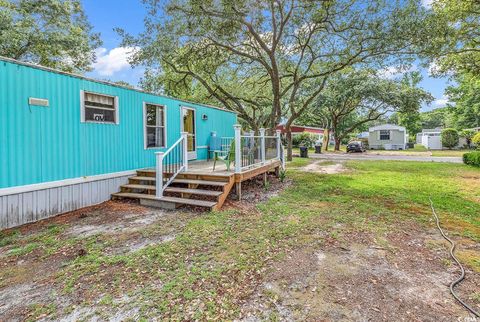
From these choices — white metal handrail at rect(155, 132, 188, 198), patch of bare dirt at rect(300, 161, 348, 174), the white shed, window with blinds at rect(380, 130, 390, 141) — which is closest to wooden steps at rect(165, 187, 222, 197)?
white metal handrail at rect(155, 132, 188, 198)

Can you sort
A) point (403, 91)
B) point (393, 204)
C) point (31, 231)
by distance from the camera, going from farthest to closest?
1. point (403, 91)
2. point (393, 204)
3. point (31, 231)

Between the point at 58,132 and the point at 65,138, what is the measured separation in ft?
0.57

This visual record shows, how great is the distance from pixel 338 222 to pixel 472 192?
17.4 feet

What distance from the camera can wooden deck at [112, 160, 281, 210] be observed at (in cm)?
571

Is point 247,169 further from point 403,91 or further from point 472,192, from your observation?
point 403,91

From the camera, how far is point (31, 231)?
4.44 m

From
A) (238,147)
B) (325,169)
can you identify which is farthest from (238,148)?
(325,169)

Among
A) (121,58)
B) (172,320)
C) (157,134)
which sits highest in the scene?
(121,58)

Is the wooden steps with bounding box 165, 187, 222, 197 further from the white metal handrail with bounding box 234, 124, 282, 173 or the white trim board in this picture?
the white trim board

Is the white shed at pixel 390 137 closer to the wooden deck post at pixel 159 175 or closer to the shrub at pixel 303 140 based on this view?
the shrub at pixel 303 140

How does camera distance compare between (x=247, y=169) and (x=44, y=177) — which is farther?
(x=247, y=169)

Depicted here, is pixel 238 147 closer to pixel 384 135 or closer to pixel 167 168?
pixel 167 168

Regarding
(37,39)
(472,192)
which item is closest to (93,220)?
(472,192)

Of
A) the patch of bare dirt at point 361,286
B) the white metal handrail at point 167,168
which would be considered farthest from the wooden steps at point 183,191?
the patch of bare dirt at point 361,286
